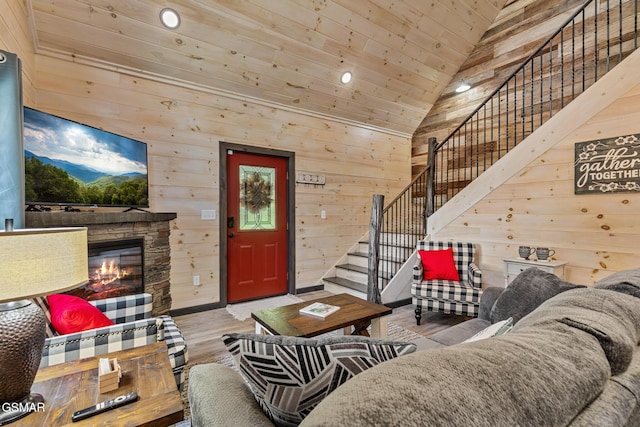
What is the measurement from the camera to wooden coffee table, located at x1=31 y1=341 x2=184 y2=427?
890 mm

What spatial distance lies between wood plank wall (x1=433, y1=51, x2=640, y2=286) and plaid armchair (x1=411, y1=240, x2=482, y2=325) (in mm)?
233

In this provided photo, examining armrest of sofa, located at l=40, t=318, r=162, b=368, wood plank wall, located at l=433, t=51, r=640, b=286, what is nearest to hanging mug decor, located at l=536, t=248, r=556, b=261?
wood plank wall, located at l=433, t=51, r=640, b=286

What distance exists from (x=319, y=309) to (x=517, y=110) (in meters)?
4.25

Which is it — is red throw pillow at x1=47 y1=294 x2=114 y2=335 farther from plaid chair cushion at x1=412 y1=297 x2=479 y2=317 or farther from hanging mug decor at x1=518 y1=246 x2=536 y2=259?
hanging mug decor at x1=518 y1=246 x2=536 y2=259

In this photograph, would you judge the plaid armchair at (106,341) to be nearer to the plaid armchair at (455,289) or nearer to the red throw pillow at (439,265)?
the plaid armchair at (455,289)

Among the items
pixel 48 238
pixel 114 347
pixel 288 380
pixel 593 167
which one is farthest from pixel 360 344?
pixel 593 167

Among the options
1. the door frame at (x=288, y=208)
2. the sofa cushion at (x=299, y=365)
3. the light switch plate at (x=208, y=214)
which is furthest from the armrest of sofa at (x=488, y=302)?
the light switch plate at (x=208, y=214)

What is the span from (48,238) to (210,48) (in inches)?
118

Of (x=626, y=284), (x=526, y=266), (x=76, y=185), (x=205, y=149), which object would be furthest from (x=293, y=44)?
(x=626, y=284)

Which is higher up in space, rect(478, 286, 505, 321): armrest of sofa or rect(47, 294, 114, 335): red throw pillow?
rect(47, 294, 114, 335): red throw pillow

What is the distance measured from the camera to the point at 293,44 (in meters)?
3.47

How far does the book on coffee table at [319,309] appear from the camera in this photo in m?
2.09

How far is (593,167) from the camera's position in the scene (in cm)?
263

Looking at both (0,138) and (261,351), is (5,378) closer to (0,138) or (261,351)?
(261,351)
